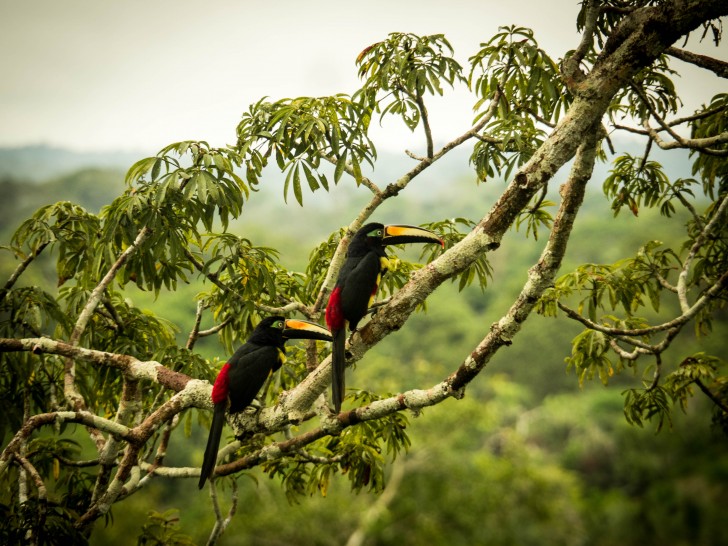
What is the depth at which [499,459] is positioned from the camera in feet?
76.6

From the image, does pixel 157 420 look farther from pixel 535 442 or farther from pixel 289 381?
pixel 535 442

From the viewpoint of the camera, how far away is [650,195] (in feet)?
16.8

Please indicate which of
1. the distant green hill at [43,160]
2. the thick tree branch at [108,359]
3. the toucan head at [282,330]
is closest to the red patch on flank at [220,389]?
the thick tree branch at [108,359]

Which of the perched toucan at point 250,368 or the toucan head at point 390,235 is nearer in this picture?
the perched toucan at point 250,368

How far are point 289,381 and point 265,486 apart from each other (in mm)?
15197

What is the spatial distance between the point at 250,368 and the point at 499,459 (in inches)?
834

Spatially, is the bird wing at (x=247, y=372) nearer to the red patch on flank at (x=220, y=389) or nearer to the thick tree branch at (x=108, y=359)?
the red patch on flank at (x=220, y=389)

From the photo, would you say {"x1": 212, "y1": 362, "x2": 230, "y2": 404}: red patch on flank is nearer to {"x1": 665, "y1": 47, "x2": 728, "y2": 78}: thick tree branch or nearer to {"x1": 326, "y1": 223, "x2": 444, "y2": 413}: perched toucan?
{"x1": 326, "y1": 223, "x2": 444, "y2": 413}: perched toucan

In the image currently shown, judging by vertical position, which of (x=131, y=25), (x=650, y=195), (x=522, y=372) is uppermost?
(x=131, y=25)

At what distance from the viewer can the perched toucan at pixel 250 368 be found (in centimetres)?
382

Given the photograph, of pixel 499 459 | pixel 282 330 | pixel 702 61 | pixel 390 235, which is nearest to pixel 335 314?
pixel 282 330

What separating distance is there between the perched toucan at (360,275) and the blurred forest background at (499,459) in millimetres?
1565

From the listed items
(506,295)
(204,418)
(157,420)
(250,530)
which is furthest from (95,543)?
(506,295)

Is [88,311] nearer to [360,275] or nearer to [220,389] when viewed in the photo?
[220,389]
